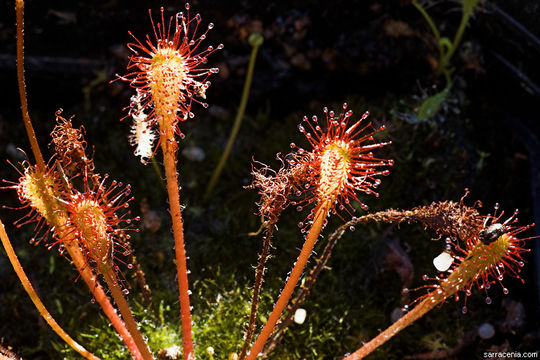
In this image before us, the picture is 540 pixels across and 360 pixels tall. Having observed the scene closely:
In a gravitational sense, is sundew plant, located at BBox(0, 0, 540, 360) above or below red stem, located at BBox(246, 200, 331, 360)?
above

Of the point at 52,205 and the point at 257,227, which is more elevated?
the point at 257,227

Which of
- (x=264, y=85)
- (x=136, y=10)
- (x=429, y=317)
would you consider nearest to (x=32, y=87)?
(x=136, y=10)

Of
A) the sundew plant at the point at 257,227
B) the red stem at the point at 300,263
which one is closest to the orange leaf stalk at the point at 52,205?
the sundew plant at the point at 257,227

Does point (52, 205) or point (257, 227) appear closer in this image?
point (52, 205)

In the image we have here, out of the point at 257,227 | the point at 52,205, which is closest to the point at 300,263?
the point at 52,205

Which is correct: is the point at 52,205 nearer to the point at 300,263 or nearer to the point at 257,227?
the point at 300,263

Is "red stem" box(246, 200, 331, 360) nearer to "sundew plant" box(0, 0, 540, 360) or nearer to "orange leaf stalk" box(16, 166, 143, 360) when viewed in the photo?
"sundew plant" box(0, 0, 540, 360)

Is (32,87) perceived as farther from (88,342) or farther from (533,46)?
(533,46)

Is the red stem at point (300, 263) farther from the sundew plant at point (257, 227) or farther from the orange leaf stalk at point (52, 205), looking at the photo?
the orange leaf stalk at point (52, 205)

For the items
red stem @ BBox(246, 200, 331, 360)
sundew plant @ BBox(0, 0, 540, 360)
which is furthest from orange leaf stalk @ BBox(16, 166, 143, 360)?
red stem @ BBox(246, 200, 331, 360)
